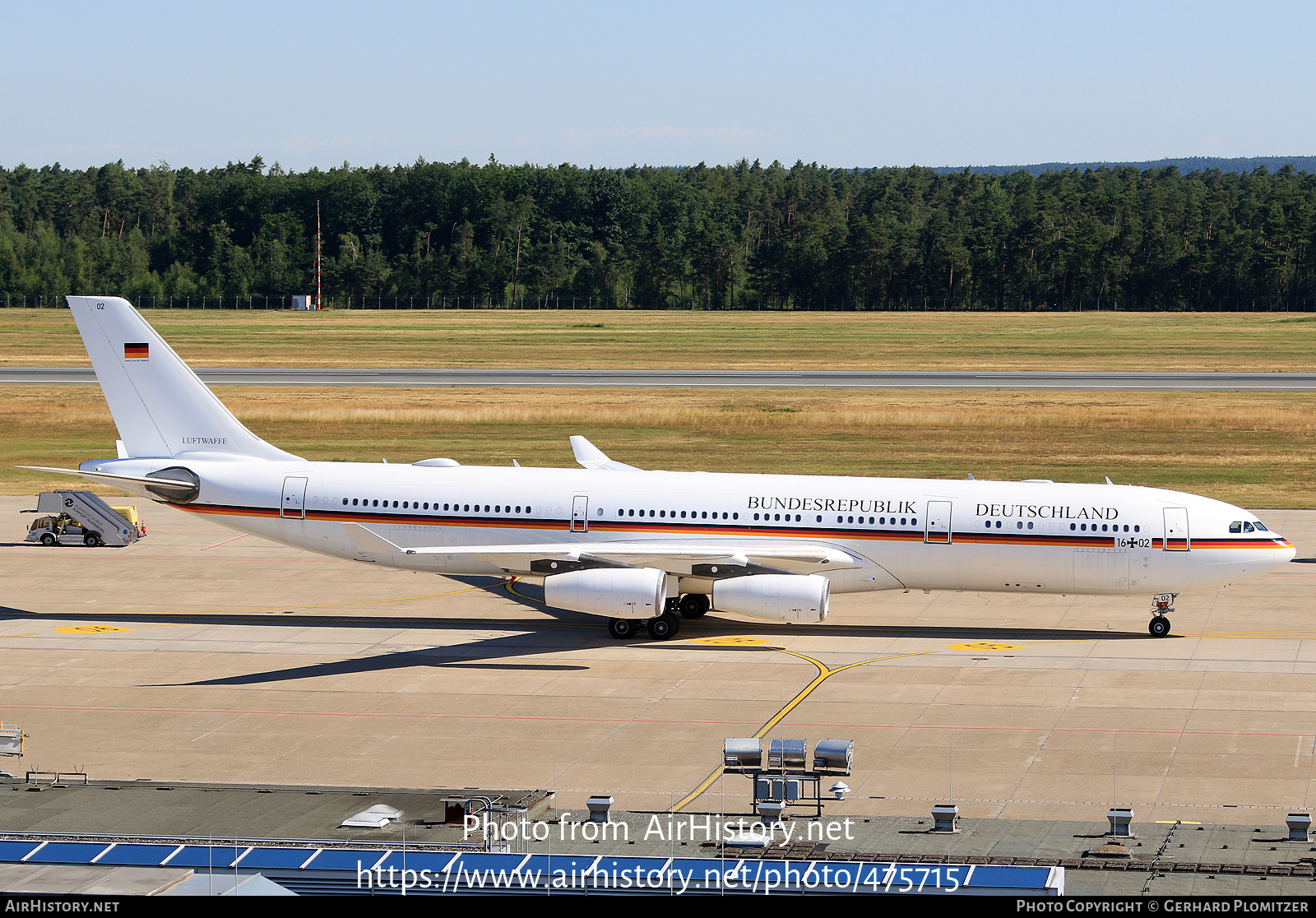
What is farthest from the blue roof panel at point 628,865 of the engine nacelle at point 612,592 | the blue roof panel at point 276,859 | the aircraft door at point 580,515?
the aircraft door at point 580,515

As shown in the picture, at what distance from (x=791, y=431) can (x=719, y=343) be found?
2854 inches

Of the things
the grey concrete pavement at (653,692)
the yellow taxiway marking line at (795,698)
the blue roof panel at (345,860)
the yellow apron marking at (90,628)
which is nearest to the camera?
the blue roof panel at (345,860)

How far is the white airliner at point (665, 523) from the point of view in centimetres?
3809

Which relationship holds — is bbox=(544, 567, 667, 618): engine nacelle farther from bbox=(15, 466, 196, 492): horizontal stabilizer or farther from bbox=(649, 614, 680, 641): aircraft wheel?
bbox=(15, 466, 196, 492): horizontal stabilizer

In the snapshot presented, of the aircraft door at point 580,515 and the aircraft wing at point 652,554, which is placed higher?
the aircraft door at point 580,515

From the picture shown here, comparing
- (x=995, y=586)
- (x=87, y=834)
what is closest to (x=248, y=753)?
(x=87, y=834)

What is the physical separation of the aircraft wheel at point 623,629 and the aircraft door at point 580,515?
2.77 meters

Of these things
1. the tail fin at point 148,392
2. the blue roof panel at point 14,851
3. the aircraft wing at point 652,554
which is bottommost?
the blue roof panel at point 14,851

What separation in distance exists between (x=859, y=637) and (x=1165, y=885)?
72.1ft

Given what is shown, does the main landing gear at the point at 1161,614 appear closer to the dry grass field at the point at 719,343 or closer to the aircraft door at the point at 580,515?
the aircraft door at the point at 580,515

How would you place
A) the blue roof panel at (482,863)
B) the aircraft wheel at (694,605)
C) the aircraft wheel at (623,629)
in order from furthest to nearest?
the aircraft wheel at (694,605) < the aircraft wheel at (623,629) < the blue roof panel at (482,863)

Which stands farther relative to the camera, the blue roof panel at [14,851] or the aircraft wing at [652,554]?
the aircraft wing at [652,554]

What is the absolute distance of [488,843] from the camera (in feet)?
60.4

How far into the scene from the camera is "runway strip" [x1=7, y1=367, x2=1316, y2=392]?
10544cm
